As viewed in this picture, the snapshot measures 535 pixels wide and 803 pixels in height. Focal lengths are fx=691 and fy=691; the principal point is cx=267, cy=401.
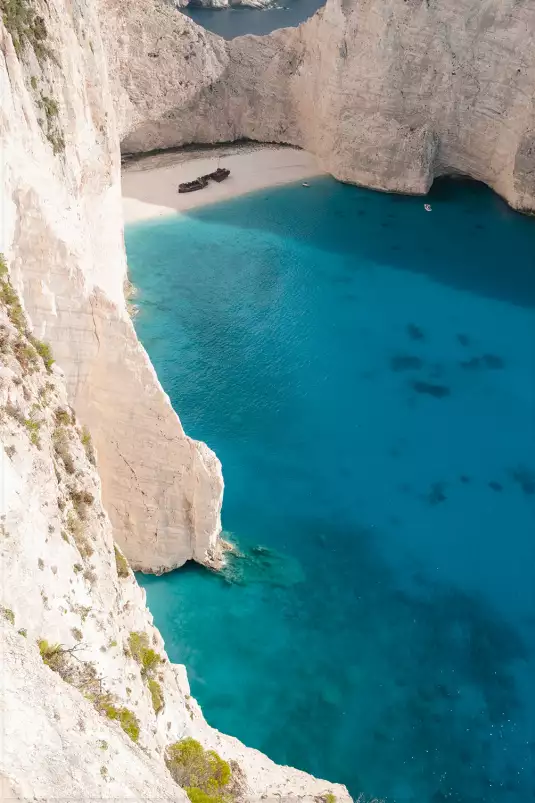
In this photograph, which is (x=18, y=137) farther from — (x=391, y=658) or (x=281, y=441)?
(x=391, y=658)

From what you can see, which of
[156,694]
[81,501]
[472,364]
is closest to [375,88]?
[472,364]

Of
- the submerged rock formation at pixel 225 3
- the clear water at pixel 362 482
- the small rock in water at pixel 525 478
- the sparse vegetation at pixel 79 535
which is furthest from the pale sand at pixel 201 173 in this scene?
the submerged rock formation at pixel 225 3

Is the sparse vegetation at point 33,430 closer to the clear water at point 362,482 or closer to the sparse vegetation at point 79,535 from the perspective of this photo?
the sparse vegetation at point 79,535

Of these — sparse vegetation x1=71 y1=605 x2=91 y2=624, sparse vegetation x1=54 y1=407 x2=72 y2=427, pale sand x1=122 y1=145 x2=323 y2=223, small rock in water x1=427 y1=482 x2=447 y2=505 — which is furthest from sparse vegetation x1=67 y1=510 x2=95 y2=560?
pale sand x1=122 y1=145 x2=323 y2=223

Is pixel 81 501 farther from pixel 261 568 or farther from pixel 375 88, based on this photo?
pixel 375 88

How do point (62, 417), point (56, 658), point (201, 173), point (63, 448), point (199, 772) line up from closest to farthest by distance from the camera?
1. point (56, 658)
2. point (199, 772)
3. point (63, 448)
4. point (62, 417)
5. point (201, 173)

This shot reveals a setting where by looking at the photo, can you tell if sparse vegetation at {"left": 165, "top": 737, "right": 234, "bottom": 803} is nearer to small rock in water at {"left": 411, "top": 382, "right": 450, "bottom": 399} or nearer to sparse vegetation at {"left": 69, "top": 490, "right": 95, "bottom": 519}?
sparse vegetation at {"left": 69, "top": 490, "right": 95, "bottom": 519}
